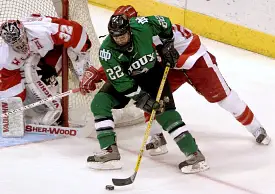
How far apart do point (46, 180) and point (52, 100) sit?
79cm

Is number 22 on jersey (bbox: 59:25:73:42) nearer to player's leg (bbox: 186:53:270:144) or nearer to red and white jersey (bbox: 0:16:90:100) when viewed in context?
red and white jersey (bbox: 0:16:90:100)

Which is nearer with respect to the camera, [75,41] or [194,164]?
[194,164]

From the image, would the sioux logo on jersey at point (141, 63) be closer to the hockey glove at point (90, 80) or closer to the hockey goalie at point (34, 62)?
the hockey glove at point (90, 80)

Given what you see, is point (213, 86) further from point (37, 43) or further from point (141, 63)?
point (37, 43)

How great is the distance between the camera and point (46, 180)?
4086 mm

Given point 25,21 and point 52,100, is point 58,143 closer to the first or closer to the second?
point 52,100

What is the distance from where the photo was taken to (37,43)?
15.1ft

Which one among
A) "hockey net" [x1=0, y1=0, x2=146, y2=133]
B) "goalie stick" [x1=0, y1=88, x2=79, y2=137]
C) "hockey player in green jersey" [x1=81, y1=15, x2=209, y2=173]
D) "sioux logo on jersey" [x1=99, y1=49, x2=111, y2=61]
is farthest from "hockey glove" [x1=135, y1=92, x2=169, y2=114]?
"goalie stick" [x1=0, y1=88, x2=79, y2=137]

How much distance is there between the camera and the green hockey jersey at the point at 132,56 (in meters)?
3.98

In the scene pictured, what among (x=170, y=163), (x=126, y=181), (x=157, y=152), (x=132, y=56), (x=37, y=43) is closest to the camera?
(x=126, y=181)

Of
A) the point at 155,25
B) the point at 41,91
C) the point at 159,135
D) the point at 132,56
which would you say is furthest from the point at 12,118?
the point at 155,25

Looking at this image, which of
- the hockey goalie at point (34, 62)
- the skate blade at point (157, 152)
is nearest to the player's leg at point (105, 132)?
the skate blade at point (157, 152)

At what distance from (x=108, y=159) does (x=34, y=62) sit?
891 mm

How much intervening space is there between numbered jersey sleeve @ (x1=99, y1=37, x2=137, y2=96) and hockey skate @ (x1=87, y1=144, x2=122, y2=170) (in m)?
0.35
